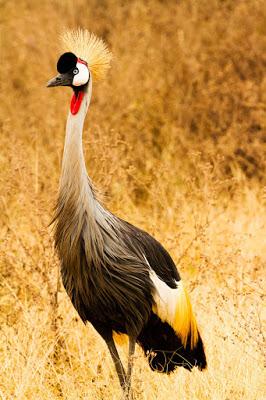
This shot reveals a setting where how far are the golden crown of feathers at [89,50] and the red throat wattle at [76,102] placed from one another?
0.80 ft

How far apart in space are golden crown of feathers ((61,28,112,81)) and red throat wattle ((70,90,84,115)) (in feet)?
0.80

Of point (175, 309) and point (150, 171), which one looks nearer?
point (175, 309)

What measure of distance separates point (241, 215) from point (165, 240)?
105 cm

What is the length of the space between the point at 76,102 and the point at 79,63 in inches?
6.8

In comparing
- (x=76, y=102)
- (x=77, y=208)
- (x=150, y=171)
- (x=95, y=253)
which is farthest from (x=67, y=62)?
(x=150, y=171)

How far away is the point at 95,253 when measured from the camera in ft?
11.0

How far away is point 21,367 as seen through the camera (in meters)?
3.75

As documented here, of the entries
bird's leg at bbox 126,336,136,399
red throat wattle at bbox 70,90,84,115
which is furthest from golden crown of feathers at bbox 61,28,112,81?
bird's leg at bbox 126,336,136,399

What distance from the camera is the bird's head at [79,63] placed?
3.37 meters

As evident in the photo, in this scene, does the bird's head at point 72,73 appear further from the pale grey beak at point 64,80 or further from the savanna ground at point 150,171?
the savanna ground at point 150,171

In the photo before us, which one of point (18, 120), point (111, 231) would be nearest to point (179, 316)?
point (111, 231)

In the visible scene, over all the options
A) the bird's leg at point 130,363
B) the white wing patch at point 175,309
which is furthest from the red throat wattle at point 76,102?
the bird's leg at point 130,363

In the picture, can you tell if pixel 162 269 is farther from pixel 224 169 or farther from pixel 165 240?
pixel 224 169

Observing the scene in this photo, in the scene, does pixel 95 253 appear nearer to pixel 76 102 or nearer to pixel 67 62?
pixel 76 102
